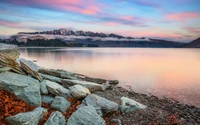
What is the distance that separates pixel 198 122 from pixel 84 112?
22.2 feet

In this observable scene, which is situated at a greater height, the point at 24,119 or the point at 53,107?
the point at 24,119

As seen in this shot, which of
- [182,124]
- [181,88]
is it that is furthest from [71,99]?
[181,88]

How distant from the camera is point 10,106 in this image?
316 inches

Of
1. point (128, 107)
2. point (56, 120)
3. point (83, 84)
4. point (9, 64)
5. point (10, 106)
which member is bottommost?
point (128, 107)

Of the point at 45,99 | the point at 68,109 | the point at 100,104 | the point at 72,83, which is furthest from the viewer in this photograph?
the point at 72,83

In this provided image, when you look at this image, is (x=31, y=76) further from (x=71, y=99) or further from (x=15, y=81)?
(x=71, y=99)

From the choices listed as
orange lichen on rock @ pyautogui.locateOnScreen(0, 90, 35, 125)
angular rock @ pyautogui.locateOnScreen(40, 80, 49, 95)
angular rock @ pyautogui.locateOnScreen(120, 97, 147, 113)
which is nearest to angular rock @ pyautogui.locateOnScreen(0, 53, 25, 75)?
angular rock @ pyautogui.locateOnScreen(40, 80, 49, 95)

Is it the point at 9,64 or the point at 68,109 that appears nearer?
the point at 68,109

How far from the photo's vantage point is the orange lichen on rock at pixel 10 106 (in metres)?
7.56

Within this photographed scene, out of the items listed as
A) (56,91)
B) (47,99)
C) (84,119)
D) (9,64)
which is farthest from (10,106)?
(9,64)

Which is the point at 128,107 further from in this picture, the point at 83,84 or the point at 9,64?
the point at 9,64

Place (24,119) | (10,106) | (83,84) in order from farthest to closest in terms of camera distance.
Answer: (83,84)
(10,106)
(24,119)

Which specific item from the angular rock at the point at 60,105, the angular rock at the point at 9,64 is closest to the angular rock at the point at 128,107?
the angular rock at the point at 60,105

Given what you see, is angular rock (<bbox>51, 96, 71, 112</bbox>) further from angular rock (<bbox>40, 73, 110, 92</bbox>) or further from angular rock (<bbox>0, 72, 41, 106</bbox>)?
angular rock (<bbox>40, 73, 110, 92</bbox>)
